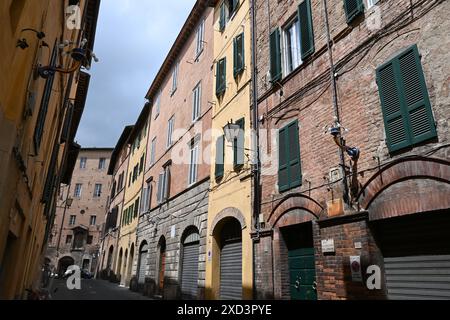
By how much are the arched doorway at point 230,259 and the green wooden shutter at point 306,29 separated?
535 cm

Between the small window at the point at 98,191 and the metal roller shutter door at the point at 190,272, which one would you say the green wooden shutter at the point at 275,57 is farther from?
the small window at the point at 98,191

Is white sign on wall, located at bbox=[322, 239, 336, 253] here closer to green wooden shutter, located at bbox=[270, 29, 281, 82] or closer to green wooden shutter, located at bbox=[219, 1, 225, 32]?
green wooden shutter, located at bbox=[270, 29, 281, 82]

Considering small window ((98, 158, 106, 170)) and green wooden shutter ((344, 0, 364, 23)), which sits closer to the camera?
green wooden shutter ((344, 0, 364, 23))

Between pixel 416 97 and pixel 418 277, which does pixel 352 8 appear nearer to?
pixel 416 97

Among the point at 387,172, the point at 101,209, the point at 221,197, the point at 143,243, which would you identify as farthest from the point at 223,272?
the point at 101,209

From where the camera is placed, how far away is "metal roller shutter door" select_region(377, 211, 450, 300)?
16.6 ft

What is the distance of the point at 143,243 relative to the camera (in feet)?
66.6

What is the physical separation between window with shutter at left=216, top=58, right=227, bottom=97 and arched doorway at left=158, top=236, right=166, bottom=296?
A: 7842mm

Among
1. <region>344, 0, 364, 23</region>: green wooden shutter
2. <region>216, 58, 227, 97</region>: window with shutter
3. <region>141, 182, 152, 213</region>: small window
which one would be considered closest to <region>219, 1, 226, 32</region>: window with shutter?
<region>216, 58, 227, 97</region>: window with shutter

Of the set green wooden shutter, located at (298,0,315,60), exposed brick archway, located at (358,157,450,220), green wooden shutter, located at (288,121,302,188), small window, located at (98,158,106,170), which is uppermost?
small window, located at (98,158,106,170)

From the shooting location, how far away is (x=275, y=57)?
9711 millimetres

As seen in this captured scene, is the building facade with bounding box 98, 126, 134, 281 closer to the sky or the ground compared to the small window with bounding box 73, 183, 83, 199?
closer to the ground

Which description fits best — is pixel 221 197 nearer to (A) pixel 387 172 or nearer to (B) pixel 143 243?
(A) pixel 387 172

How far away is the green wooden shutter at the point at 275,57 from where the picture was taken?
9523 mm
